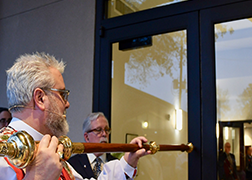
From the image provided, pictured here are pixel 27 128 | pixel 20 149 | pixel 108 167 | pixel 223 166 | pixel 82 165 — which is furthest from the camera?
pixel 82 165

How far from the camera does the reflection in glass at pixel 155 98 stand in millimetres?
2846

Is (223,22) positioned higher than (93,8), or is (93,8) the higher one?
(93,8)

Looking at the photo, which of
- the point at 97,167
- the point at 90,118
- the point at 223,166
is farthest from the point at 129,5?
the point at 223,166

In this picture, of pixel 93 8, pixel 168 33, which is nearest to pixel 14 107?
pixel 168 33

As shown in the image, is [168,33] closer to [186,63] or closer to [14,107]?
[186,63]

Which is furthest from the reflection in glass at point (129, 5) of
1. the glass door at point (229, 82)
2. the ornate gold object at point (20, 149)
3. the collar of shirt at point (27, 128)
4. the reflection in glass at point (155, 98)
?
the ornate gold object at point (20, 149)

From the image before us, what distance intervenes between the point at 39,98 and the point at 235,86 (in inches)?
62.9

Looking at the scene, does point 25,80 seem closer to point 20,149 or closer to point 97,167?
point 20,149

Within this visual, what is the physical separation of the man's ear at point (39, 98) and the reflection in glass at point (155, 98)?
139 centimetres

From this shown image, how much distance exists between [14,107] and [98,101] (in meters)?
1.63

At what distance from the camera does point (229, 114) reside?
2629 millimetres

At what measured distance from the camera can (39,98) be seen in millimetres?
1789

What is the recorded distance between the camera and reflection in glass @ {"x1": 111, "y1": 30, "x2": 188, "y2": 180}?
2.85 m

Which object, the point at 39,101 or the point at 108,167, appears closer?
the point at 39,101
